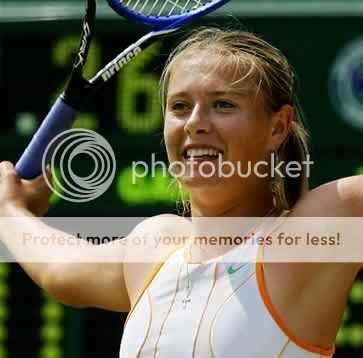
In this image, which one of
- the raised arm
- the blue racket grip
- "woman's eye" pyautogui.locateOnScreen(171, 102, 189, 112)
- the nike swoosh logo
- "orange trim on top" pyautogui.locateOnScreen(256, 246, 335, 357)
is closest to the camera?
"orange trim on top" pyautogui.locateOnScreen(256, 246, 335, 357)

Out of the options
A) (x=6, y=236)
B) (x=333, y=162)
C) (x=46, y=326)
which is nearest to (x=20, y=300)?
(x=46, y=326)

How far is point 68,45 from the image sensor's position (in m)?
5.02

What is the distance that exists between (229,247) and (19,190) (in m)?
0.65

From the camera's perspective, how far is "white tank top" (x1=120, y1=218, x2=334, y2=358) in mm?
2418

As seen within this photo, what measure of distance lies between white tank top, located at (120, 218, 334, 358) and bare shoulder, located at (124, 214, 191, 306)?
0.05 m

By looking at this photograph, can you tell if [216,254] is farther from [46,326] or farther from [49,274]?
[46,326]

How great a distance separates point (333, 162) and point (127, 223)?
878 millimetres

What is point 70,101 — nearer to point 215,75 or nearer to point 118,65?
point 118,65

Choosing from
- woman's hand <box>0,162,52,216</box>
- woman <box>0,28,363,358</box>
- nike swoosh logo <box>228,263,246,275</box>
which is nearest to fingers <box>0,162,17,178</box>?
woman's hand <box>0,162,52,216</box>

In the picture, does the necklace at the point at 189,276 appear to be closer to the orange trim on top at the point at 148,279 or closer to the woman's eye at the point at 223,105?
the orange trim on top at the point at 148,279

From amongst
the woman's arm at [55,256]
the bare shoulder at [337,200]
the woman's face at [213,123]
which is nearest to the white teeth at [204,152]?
the woman's face at [213,123]

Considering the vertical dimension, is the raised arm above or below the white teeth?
below

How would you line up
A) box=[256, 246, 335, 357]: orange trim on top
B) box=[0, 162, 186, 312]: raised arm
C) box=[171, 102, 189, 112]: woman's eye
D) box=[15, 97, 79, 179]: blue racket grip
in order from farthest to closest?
box=[15, 97, 79, 179]: blue racket grip → box=[0, 162, 186, 312]: raised arm → box=[171, 102, 189, 112]: woman's eye → box=[256, 246, 335, 357]: orange trim on top

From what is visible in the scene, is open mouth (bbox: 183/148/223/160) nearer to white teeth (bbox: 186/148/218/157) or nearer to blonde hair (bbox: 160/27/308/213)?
white teeth (bbox: 186/148/218/157)
